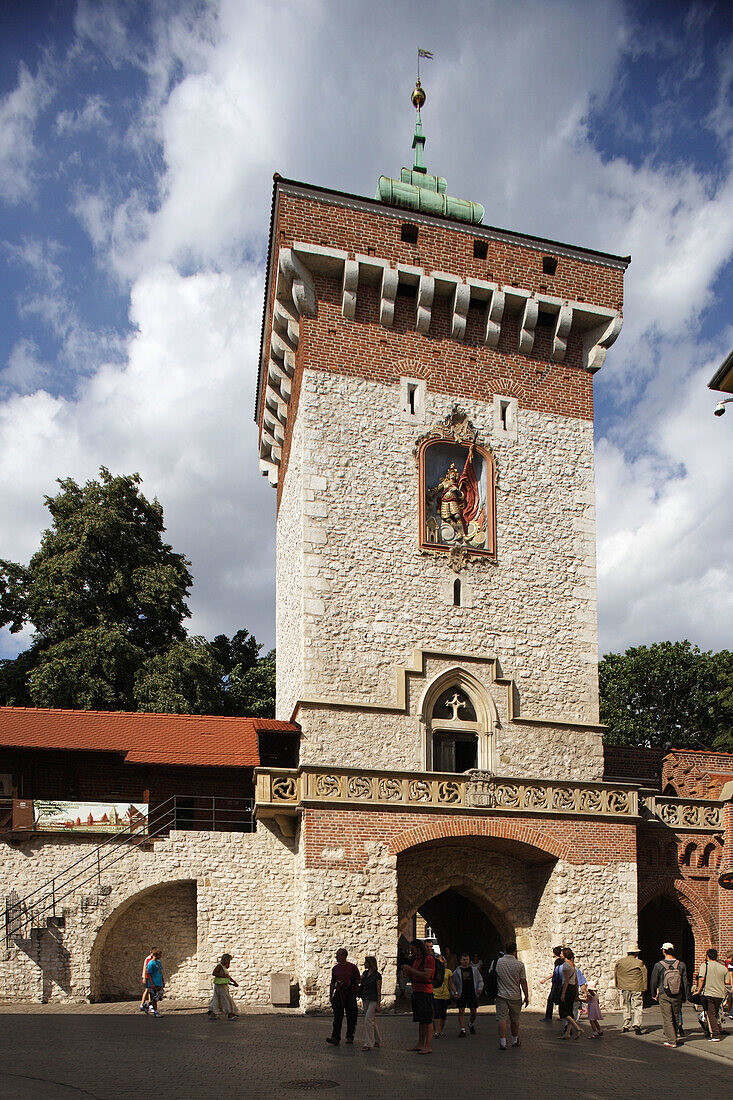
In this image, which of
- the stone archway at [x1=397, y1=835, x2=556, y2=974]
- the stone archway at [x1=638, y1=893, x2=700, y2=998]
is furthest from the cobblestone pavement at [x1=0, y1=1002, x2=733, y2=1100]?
the stone archway at [x1=638, y1=893, x2=700, y2=998]

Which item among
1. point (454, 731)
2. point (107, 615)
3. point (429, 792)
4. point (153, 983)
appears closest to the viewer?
point (153, 983)

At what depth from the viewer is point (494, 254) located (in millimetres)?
22625

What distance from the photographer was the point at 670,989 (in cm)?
1366

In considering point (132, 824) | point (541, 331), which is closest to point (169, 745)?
point (132, 824)

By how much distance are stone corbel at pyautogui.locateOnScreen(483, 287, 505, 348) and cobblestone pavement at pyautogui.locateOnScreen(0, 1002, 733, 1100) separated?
13.9m

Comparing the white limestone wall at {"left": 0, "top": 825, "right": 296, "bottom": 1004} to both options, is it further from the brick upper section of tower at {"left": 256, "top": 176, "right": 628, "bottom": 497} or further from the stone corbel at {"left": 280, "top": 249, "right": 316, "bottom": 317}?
the stone corbel at {"left": 280, "top": 249, "right": 316, "bottom": 317}

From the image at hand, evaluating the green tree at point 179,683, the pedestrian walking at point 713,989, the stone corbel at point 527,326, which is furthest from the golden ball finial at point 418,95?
the pedestrian walking at point 713,989

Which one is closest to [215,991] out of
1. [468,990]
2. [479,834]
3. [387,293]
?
[468,990]

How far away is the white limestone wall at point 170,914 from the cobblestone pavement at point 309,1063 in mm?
1655

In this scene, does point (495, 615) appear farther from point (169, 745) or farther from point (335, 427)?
point (169, 745)

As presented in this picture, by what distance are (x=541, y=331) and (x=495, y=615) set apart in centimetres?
686

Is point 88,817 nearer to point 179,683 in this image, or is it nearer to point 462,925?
point 179,683

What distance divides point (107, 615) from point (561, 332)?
14.6 m

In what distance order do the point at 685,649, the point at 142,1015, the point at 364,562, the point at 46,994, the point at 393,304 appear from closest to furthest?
the point at 142,1015 → the point at 46,994 → the point at 364,562 → the point at 393,304 → the point at 685,649
